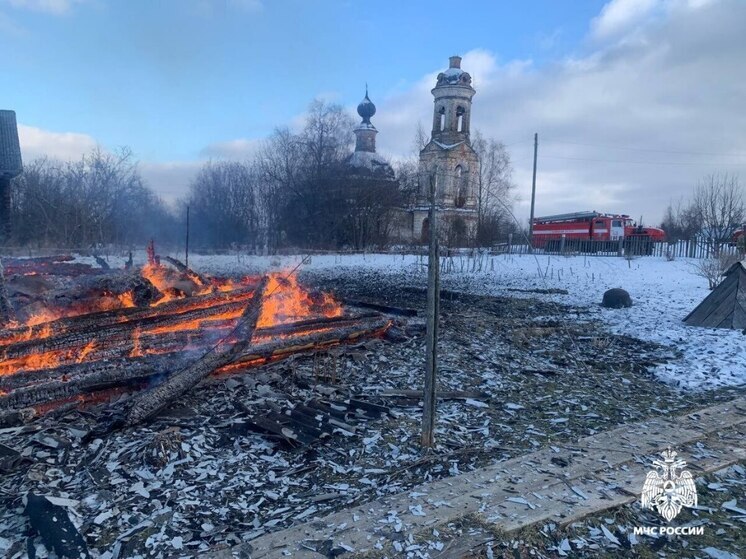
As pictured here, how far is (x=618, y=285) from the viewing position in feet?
56.1

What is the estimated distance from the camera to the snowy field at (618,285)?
732 centimetres

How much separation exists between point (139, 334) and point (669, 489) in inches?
267

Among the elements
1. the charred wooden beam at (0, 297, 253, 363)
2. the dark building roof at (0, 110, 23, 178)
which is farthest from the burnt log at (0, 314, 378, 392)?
the dark building roof at (0, 110, 23, 178)

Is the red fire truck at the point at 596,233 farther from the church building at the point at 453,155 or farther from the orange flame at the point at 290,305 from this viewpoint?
the orange flame at the point at 290,305

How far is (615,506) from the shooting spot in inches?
136

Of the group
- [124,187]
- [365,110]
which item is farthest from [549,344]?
[365,110]

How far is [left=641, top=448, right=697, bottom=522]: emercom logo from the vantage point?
11.5ft

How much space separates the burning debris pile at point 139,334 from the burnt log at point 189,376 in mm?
14

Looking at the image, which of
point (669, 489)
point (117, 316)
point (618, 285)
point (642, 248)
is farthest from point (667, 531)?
point (642, 248)

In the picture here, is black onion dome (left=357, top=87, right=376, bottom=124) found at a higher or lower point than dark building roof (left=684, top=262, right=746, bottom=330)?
higher

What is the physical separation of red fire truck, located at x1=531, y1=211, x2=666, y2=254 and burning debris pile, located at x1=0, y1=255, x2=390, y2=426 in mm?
26150

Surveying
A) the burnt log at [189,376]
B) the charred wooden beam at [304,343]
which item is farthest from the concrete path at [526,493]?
the charred wooden beam at [304,343]

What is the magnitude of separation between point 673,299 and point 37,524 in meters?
14.9

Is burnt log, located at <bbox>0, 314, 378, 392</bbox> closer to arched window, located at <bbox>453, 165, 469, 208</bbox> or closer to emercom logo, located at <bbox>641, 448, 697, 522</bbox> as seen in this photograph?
emercom logo, located at <bbox>641, 448, 697, 522</bbox>
